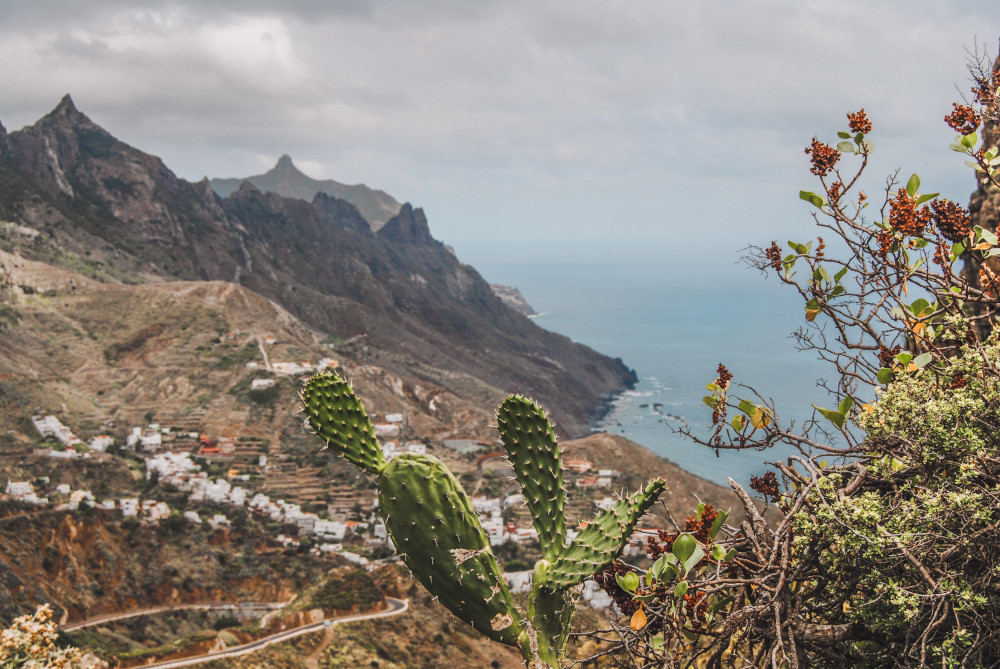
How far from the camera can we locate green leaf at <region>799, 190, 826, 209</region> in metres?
3.34

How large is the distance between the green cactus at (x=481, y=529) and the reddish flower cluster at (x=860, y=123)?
1963 millimetres

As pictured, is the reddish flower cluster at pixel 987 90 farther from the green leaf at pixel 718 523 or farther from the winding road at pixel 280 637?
the winding road at pixel 280 637

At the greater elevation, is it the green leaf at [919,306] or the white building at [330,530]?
Answer: the green leaf at [919,306]

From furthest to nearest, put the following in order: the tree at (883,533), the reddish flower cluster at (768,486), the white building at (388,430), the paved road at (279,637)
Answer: the white building at (388,430) < the paved road at (279,637) < the reddish flower cluster at (768,486) < the tree at (883,533)

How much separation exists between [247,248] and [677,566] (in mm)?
121581

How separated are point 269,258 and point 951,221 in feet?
409

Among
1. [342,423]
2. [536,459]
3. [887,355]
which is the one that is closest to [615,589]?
[536,459]

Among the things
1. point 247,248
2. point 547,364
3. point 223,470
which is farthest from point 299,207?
point 223,470

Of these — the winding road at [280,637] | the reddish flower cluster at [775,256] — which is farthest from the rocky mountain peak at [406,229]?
the reddish flower cluster at [775,256]

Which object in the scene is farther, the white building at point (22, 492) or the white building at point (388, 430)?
the white building at point (388, 430)

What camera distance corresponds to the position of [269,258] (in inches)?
4742

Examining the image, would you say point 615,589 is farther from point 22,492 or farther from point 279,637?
point 22,492

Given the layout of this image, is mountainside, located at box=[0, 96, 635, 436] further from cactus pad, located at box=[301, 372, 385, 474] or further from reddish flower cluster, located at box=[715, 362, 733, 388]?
reddish flower cluster, located at box=[715, 362, 733, 388]

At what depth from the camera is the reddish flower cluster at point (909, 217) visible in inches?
121
